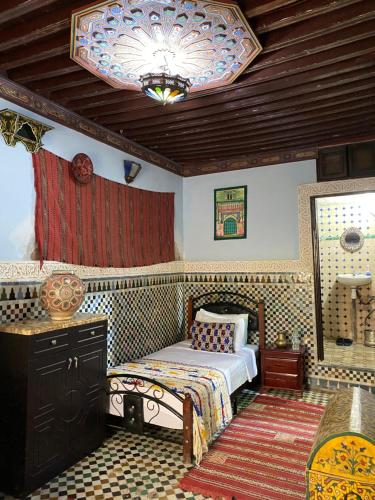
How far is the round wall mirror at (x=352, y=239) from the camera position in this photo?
7070mm

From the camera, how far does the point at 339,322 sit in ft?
24.0

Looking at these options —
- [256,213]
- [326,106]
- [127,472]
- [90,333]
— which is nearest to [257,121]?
[326,106]

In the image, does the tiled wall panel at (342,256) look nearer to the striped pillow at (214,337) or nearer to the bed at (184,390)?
the bed at (184,390)

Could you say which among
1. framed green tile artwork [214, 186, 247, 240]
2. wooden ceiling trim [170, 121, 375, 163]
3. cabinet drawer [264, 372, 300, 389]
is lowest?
cabinet drawer [264, 372, 300, 389]

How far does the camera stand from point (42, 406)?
9.95 feet

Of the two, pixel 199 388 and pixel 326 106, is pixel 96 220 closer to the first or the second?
pixel 199 388

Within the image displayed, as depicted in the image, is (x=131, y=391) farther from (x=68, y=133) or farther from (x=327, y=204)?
(x=327, y=204)

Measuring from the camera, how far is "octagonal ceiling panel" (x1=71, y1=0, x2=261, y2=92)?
2484mm

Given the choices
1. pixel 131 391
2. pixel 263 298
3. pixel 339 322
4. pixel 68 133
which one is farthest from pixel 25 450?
pixel 339 322

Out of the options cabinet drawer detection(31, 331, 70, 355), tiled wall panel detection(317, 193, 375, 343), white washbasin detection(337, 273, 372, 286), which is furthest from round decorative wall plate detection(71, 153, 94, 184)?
white washbasin detection(337, 273, 372, 286)

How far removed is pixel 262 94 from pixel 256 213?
238 cm

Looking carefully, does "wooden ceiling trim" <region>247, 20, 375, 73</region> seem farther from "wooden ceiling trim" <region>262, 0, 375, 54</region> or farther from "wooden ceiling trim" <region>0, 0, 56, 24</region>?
"wooden ceiling trim" <region>0, 0, 56, 24</region>

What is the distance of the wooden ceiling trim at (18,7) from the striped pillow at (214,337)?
412 cm

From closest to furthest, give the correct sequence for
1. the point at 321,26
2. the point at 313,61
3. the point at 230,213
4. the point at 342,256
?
the point at 321,26 → the point at 313,61 → the point at 230,213 → the point at 342,256
